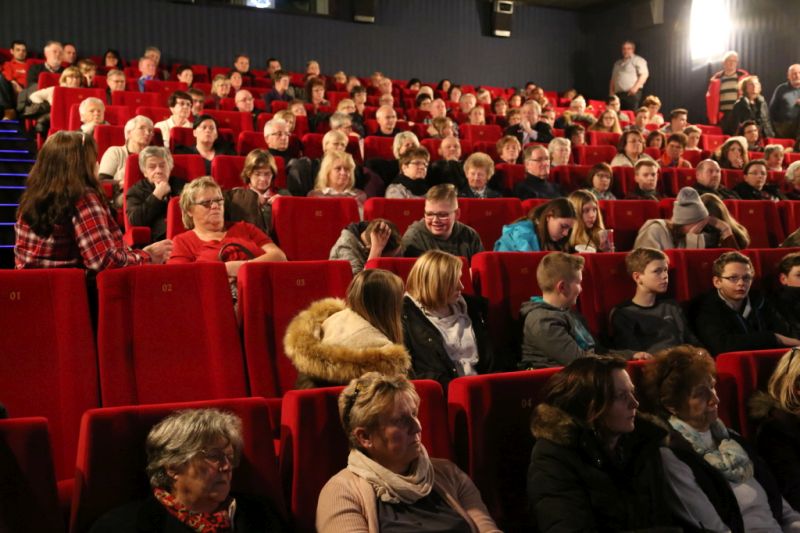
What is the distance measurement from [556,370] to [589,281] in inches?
25.5

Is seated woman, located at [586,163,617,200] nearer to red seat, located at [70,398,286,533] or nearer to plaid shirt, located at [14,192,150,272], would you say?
plaid shirt, located at [14,192,150,272]

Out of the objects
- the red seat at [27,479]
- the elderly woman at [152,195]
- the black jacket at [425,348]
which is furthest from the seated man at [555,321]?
the elderly woman at [152,195]

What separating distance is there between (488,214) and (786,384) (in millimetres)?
1152

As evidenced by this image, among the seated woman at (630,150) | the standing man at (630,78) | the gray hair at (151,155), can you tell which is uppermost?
the standing man at (630,78)

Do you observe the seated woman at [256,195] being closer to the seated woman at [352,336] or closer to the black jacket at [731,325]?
the seated woman at [352,336]

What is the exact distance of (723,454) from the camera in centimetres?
127

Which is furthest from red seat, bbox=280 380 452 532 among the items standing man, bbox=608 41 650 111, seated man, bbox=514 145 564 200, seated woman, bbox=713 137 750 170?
standing man, bbox=608 41 650 111

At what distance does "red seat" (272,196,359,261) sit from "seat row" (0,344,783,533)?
940 millimetres

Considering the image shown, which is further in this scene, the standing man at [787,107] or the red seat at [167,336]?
the standing man at [787,107]

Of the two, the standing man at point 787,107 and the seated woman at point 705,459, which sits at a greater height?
the standing man at point 787,107

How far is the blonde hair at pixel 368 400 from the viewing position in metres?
1.03

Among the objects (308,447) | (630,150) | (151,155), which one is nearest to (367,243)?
(151,155)

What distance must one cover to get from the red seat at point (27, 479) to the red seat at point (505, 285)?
961 mm

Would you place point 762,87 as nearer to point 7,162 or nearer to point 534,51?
point 534,51
